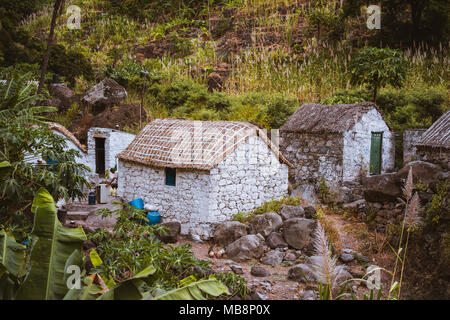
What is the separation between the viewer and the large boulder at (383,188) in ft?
27.7

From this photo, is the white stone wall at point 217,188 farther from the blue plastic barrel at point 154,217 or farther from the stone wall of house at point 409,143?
the stone wall of house at point 409,143

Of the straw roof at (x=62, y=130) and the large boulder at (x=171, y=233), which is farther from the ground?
the straw roof at (x=62, y=130)

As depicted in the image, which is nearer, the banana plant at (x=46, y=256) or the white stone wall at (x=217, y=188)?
the banana plant at (x=46, y=256)

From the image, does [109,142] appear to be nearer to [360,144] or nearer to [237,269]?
[237,269]

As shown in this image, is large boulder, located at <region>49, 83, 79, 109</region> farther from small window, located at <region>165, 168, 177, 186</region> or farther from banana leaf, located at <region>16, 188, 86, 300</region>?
banana leaf, located at <region>16, 188, 86, 300</region>

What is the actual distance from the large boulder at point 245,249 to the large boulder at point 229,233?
37 cm

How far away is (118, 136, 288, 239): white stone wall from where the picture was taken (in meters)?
9.72

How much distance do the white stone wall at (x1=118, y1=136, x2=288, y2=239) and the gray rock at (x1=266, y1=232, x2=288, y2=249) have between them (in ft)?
4.16

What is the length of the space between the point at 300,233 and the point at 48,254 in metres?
6.26

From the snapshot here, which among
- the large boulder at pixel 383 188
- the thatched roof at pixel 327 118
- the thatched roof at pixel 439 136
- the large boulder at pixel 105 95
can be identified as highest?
the large boulder at pixel 105 95

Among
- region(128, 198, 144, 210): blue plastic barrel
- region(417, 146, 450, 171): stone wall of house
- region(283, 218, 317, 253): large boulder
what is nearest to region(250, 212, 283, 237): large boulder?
region(283, 218, 317, 253): large boulder

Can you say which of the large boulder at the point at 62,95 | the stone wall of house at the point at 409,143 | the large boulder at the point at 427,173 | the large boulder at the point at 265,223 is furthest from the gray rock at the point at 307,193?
the large boulder at the point at 62,95

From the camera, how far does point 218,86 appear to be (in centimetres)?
1806

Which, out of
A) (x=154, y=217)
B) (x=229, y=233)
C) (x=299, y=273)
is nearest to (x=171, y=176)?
(x=154, y=217)
